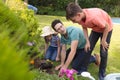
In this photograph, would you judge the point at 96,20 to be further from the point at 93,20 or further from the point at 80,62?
the point at 80,62

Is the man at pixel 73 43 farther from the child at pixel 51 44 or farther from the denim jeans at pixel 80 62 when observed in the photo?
the child at pixel 51 44

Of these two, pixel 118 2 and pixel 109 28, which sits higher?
pixel 109 28

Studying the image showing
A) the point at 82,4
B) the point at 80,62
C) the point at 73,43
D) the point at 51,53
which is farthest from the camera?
the point at 82,4

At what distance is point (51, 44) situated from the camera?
6.85 m

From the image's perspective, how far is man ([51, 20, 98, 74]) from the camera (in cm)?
560

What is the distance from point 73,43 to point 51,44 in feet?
4.48

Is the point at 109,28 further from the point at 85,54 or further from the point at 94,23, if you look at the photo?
the point at 85,54

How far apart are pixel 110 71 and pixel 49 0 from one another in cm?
1903

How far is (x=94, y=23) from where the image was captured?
5.10m

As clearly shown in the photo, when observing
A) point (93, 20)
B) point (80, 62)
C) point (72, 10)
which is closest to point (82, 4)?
point (80, 62)

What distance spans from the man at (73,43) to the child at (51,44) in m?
0.49

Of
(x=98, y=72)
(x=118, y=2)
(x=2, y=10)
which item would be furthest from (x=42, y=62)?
(x=118, y=2)

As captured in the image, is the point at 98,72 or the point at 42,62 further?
the point at 98,72

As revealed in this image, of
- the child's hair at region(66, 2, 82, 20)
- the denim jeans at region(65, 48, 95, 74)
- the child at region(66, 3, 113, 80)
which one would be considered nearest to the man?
the denim jeans at region(65, 48, 95, 74)
